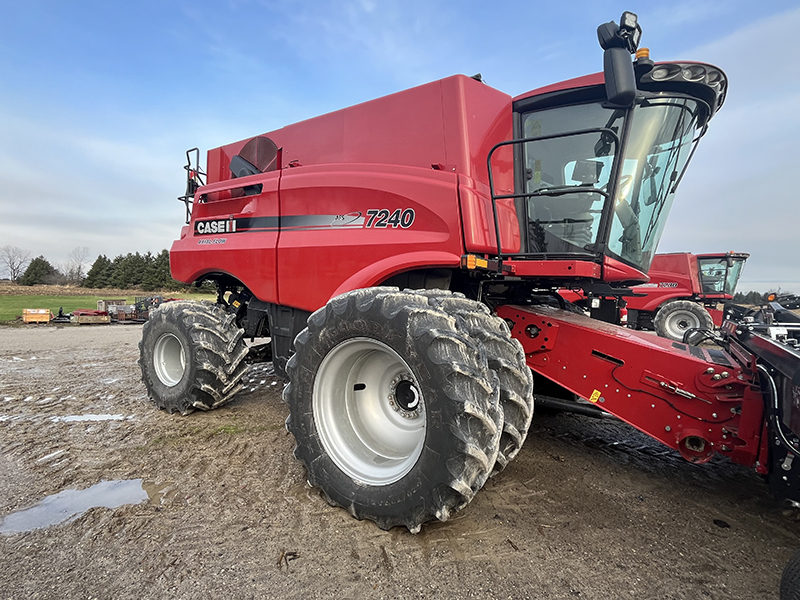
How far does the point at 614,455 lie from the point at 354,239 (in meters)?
2.65

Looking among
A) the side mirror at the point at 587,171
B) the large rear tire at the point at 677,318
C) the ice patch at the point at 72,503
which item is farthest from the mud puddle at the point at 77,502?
the large rear tire at the point at 677,318

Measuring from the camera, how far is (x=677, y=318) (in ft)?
48.0

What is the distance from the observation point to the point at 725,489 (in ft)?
9.80

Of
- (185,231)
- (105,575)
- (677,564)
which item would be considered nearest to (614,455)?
(677,564)

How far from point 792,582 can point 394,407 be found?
77.6 inches

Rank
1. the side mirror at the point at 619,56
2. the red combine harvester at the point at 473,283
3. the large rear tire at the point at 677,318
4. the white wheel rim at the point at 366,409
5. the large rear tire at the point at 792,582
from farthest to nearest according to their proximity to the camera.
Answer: the large rear tire at the point at 677,318
the white wheel rim at the point at 366,409
the side mirror at the point at 619,56
the red combine harvester at the point at 473,283
the large rear tire at the point at 792,582

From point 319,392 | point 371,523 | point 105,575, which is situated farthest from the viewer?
point 319,392

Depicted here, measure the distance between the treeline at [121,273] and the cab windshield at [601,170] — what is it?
177ft

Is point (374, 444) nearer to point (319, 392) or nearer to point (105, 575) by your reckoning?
point (319, 392)

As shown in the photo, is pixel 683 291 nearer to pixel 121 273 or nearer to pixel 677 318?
pixel 677 318

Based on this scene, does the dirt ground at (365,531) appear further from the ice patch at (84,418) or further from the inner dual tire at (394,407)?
the ice patch at (84,418)

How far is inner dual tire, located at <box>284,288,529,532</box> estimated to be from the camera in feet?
7.13

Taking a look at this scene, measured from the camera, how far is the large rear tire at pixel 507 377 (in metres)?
2.45

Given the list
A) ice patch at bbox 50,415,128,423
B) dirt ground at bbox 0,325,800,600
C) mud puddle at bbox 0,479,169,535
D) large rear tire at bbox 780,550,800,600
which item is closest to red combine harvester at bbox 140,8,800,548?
dirt ground at bbox 0,325,800,600
